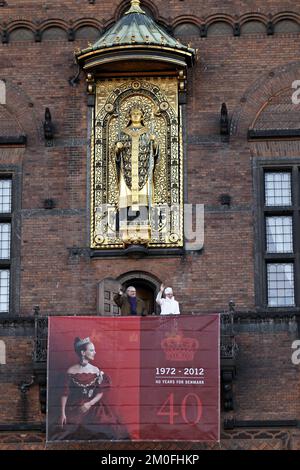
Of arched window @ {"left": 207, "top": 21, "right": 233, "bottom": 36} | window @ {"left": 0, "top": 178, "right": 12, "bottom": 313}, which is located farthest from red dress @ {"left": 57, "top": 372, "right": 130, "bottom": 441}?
arched window @ {"left": 207, "top": 21, "right": 233, "bottom": 36}

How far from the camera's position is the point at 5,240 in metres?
31.0

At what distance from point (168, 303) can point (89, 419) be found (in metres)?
2.69

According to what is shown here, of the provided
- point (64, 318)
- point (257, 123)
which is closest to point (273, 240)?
point (257, 123)

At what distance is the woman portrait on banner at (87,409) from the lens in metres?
28.8

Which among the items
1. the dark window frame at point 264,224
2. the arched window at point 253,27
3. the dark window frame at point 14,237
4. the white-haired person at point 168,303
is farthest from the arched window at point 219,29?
the white-haired person at point 168,303

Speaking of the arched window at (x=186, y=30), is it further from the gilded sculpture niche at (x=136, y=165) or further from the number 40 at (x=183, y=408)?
the number 40 at (x=183, y=408)

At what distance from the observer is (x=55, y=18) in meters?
32.1

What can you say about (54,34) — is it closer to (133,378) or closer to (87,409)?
(133,378)

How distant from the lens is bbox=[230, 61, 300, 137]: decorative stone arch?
3131cm

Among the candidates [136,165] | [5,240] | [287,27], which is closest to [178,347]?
[136,165]

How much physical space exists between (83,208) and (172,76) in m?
3.10

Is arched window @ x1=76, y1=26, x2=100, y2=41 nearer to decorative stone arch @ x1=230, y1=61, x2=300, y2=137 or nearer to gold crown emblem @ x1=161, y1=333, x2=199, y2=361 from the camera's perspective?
decorative stone arch @ x1=230, y1=61, x2=300, y2=137

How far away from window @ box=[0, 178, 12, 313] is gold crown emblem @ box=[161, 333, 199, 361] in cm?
336
